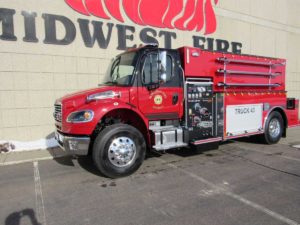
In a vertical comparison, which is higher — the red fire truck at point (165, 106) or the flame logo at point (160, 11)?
the flame logo at point (160, 11)

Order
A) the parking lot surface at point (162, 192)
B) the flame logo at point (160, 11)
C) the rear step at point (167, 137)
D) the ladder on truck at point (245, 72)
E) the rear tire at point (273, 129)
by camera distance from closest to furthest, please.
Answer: the parking lot surface at point (162, 192) → the rear step at point (167, 137) → the ladder on truck at point (245, 72) → the rear tire at point (273, 129) → the flame logo at point (160, 11)

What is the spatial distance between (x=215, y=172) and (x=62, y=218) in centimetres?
314

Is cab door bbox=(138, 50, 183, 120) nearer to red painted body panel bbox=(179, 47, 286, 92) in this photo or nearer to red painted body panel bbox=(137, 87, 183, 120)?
red painted body panel bbox=(137, 87, 183, 120)

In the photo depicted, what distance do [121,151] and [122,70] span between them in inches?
A: 74.5

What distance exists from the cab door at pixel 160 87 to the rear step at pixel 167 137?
0.27 meters

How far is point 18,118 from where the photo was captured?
310 inches

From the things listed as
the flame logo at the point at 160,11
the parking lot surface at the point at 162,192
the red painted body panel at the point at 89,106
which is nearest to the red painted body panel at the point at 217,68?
the red painted body panel at the point at 89,106

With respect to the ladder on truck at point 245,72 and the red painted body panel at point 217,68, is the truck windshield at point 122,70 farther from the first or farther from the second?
the ladder on truck at point 245,72

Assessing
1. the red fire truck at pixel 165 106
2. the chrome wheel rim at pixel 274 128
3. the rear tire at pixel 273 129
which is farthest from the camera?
the chrome wheel rim at pixel 274 128

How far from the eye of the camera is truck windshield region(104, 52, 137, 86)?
215 inches

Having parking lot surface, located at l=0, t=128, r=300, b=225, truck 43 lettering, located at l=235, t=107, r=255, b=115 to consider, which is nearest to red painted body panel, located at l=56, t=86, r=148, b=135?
parking lot surface, located at l=0, t=128, r=300, b=225

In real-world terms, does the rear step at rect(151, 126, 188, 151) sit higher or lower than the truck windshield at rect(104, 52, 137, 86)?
lower

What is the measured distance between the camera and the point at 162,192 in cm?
429

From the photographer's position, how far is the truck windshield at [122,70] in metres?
5.45
